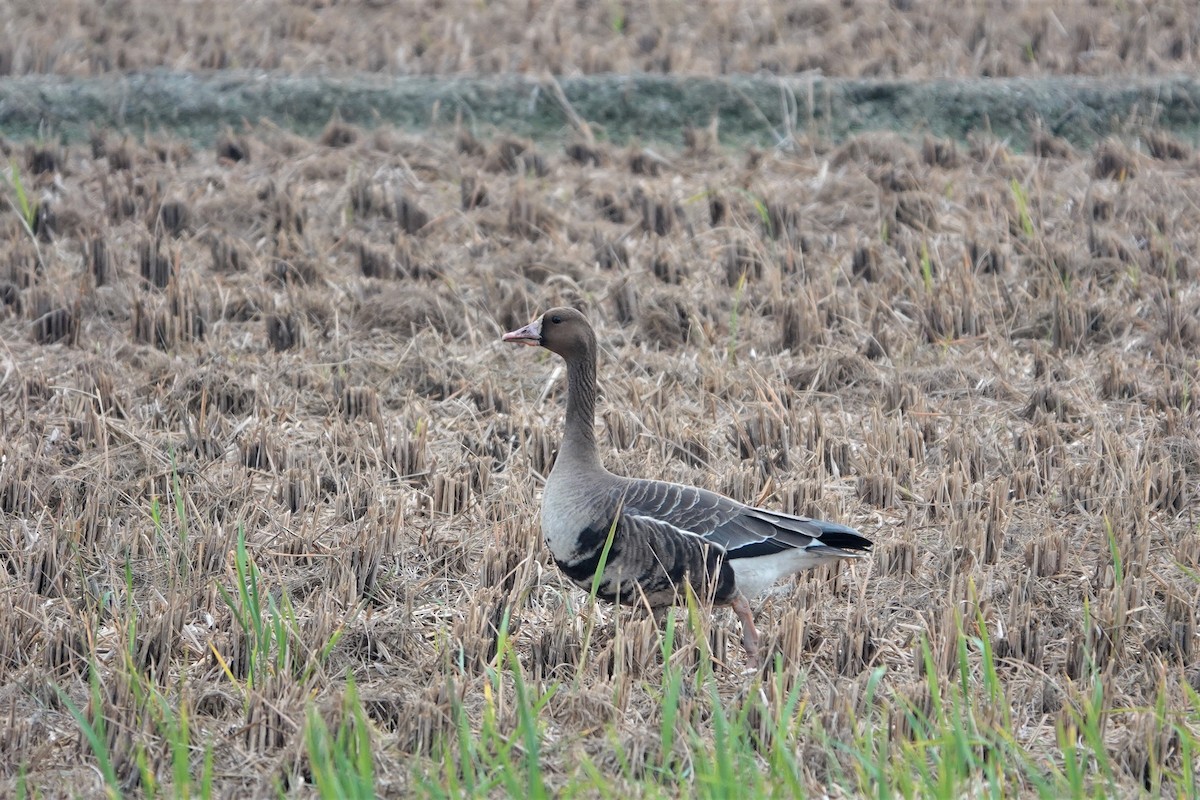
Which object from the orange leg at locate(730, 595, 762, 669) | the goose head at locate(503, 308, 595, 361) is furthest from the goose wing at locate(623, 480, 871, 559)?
the goose head at locate(503, 308, 595, 361)

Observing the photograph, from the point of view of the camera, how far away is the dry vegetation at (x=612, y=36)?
39.6ft

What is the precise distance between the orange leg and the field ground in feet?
0.34

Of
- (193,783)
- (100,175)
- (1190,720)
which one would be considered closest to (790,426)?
(1190,720)

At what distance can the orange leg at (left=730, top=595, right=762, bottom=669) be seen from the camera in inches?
176

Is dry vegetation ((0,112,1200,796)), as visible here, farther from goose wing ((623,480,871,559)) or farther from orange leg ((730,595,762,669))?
goose wing ((623,480,871,559))

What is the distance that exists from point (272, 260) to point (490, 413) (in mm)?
2299

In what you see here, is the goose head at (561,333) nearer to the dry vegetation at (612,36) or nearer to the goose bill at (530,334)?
the goose bill at (530,334)

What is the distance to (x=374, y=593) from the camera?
501 cm

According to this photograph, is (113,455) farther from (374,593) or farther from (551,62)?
(551,62)

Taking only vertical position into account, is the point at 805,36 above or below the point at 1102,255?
above

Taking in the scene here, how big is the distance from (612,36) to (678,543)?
371 inches

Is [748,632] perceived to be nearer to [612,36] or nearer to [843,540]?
[843,540]

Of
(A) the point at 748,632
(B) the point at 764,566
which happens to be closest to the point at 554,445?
(B) the point at 764,566

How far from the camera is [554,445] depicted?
629 centimetres
